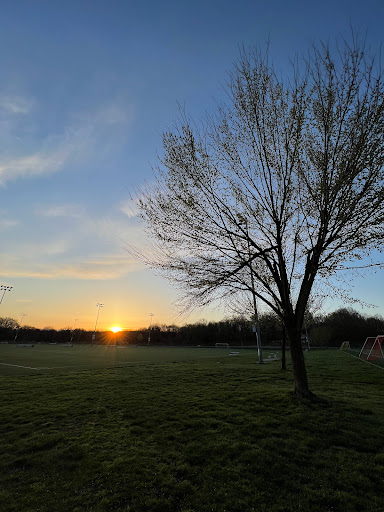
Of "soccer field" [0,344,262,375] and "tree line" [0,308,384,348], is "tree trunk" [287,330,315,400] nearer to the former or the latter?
"soccer field" [0,344,262,375]

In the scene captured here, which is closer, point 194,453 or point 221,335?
point 194,453

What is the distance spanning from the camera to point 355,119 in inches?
370

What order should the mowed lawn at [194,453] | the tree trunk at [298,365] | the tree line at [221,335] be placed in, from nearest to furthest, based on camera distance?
the mowed lawn at [194,453] → the tree trunk at [298,365] → the tree line at [221,335]

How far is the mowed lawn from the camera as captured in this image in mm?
4406

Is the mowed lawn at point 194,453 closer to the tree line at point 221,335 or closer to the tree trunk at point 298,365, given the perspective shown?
the tree trunk at point 298,365

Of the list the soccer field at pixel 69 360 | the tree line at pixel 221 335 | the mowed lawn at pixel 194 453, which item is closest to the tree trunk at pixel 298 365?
the mowed lawn at pixel 194 453

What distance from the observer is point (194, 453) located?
5.96 meters

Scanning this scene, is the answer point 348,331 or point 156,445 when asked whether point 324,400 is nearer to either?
point 156,445

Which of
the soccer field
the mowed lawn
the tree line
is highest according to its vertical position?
the tree line

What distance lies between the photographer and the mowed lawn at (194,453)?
173 inches

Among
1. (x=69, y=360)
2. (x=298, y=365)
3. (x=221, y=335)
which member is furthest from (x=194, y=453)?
(x=221, y=335)

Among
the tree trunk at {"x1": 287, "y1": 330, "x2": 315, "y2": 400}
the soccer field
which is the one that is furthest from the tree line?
the tree trunk at {"x1": 287, "y1": 330, "x2": 315, "y2": 400}

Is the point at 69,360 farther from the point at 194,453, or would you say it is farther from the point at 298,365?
the point at 194,453

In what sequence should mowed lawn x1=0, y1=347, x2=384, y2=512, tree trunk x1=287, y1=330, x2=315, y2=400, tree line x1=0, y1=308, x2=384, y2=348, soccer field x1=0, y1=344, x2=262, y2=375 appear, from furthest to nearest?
tree line x1=0, y1=308, x2=384, y2=348, soccer field x1=0, y1=344, x2=262, y2=375, tree trunk x1=287, y1=330, x2=315, y2=400, mowed lawn x1=0, y1=347, x2=384, y2=512
